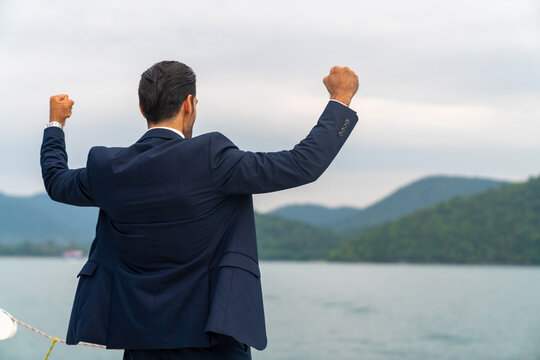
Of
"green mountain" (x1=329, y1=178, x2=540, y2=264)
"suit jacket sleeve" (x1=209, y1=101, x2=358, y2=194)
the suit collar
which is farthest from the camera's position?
"green mountain" (x1=329, y1=178, x2=540, y2=264)

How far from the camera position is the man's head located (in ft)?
5.78

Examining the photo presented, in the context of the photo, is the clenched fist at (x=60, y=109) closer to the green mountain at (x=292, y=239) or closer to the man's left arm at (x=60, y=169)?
the man's left arm at (x=60, y=169)

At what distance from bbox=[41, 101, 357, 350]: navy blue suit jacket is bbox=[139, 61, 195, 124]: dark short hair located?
0.23ft

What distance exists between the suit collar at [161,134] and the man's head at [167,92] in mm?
29

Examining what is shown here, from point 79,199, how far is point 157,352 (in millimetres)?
491

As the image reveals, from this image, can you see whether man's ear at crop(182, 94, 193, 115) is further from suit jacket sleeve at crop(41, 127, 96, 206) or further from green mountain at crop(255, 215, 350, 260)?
green mountain at crop(255, 215, 350, 260)

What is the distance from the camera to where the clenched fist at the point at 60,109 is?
7.03ft

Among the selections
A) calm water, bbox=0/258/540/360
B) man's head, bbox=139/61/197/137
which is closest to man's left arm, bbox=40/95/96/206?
man's head, bbox=139/61/197/137

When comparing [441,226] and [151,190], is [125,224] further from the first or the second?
[441,226]

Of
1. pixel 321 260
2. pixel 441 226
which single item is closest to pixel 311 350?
pixel 441 226

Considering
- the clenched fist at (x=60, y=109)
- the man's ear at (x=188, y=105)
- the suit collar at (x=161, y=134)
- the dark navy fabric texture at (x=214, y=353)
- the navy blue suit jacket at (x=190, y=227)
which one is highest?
the clenched fist at (x=60, y=109)

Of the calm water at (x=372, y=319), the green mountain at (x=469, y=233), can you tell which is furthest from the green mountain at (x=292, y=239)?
the calm water at (x=372, y=319)

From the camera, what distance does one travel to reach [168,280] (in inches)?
67.6

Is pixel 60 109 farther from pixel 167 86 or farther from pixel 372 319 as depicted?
pixel 372 319
